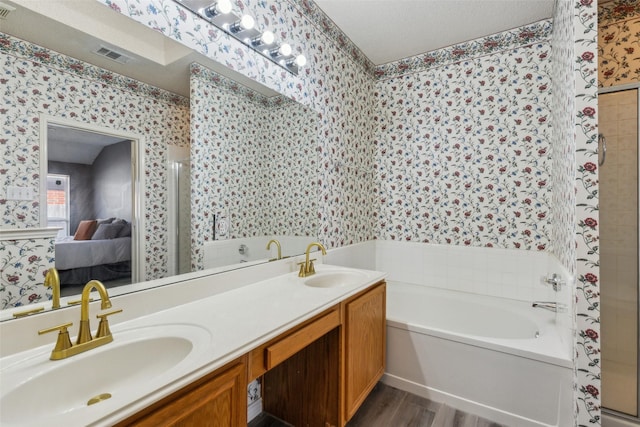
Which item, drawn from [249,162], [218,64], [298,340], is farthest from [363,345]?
→ [218,64]

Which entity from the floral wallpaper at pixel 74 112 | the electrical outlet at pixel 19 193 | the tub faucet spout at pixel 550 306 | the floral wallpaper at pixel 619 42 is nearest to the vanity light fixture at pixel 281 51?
the floral wallpaper at pixel 74 112

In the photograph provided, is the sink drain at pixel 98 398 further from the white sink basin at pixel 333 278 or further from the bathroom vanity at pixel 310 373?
the white sink basin at pixel 333 278

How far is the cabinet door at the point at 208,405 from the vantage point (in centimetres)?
72

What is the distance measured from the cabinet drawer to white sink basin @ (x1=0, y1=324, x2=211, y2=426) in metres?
0.24

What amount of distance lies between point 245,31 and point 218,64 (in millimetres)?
272

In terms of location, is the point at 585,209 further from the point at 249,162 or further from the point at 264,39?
the point at 264,39

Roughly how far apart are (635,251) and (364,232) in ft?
6.11

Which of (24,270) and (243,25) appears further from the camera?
(243,25)

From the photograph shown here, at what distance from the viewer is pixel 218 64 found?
1556 millimetres

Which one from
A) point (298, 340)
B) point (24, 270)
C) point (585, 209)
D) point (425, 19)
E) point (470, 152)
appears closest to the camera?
point (24, 270)

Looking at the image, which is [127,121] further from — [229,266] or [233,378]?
[233,378]

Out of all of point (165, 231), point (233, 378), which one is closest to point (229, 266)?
point (165, 231)

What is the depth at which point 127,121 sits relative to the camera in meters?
1.15

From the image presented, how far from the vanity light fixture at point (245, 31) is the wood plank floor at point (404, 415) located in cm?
222
